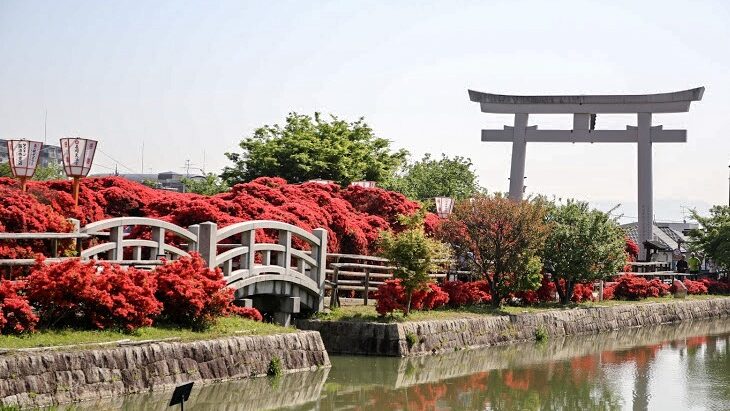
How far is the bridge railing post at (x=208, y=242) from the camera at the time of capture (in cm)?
2073

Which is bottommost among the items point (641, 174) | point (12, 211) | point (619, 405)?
point (619, 405)

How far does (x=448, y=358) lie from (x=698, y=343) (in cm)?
1117

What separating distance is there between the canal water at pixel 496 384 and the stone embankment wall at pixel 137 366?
0.77ft

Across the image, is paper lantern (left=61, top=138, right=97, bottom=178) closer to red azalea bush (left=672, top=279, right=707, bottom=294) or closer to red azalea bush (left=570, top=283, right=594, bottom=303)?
red azalea bush (left=570, top=283, right=594, bottom=303)

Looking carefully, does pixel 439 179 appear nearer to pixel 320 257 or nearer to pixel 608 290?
pixel 608 290

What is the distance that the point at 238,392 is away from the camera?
17.8 m

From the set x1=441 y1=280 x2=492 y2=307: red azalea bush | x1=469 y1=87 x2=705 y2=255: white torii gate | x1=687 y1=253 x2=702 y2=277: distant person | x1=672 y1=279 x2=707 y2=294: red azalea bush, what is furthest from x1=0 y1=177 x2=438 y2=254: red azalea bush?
x1=687 y1=253 x2=702 y2=277: distant person

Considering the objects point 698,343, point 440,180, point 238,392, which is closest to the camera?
point 238,392

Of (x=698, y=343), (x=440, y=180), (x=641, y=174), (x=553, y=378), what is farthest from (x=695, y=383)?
(x=440, y=180)

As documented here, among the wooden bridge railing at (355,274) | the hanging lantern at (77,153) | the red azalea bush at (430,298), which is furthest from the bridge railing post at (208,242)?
the red azalea bush at (430,298)

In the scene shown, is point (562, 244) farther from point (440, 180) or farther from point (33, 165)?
point (440, 180)

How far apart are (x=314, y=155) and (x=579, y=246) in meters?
13.5

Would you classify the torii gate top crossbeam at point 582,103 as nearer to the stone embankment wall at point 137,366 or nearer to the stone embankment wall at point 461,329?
the stone embankment wall at point 461,329

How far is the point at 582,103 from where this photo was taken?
4269 cm
